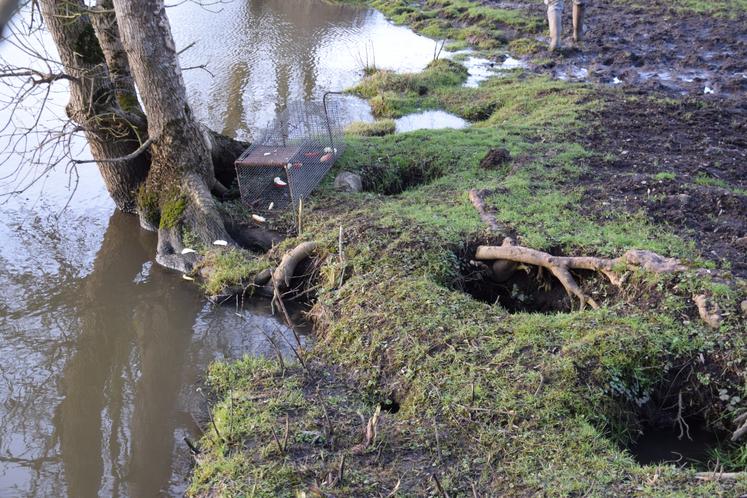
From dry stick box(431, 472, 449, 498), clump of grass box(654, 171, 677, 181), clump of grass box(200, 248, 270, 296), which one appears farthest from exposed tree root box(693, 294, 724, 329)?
clump of grass box(200, 248, 270, 296)

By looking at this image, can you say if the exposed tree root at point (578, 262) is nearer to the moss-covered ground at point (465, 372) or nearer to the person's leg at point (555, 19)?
the moss-covered ground at point (465, 372)

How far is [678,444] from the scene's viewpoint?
5309 millimetres

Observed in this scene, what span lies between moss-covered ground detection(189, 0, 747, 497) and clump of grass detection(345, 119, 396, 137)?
3.54m

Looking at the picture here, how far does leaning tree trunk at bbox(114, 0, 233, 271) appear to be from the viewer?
773cm

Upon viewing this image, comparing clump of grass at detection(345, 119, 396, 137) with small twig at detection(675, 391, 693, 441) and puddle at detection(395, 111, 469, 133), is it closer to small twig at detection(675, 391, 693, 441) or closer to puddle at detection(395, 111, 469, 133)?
puddle at detection(395, 111, 469, 133)

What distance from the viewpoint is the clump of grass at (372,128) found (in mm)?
11742

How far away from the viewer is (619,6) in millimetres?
19750

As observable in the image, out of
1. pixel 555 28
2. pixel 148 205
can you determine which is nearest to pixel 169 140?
pixel 148 205

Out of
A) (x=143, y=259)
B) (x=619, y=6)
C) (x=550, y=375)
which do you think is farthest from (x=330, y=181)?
(x=619, y=6)

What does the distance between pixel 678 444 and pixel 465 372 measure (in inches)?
63.7

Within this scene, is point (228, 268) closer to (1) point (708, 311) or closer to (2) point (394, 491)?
(2) point (394, 491)

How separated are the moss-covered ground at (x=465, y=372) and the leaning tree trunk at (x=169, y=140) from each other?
719 millimetres

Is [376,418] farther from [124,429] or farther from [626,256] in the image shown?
[626,256]

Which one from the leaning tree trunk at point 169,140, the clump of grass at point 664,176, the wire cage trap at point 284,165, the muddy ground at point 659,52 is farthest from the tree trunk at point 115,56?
the muddy ground at point 659,52
